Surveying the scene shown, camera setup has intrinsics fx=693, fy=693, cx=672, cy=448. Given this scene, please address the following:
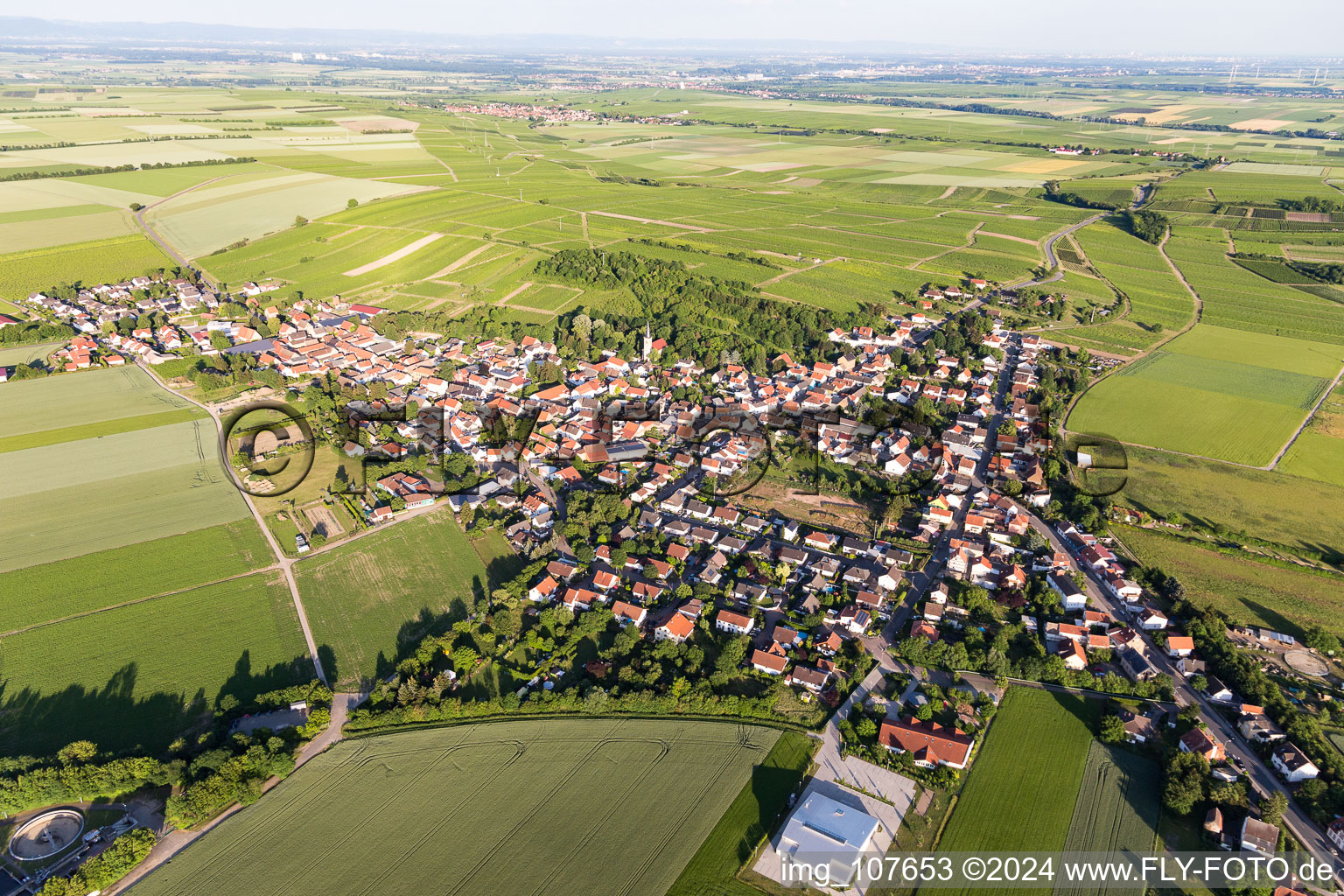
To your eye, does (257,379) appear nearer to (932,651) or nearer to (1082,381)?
(932,651)

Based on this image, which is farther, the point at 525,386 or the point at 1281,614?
the point at 525,386

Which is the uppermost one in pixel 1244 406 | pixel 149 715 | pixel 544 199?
pixel 544 199

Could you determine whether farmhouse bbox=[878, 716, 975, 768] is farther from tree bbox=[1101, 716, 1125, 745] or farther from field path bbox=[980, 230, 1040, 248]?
field path bbox=[980, 230, 1040, 248]

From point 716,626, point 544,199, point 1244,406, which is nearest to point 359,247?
point 544,199

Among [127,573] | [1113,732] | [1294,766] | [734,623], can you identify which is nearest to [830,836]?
[734,623]

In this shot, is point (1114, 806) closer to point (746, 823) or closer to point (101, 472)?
point (746, 823)

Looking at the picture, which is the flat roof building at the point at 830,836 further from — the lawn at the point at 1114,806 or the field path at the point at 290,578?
the field path at the point at 290,578

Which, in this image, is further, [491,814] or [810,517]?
[810,517]

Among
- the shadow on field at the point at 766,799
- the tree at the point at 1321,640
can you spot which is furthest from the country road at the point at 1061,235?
the shadow on field at the point at 766,799
